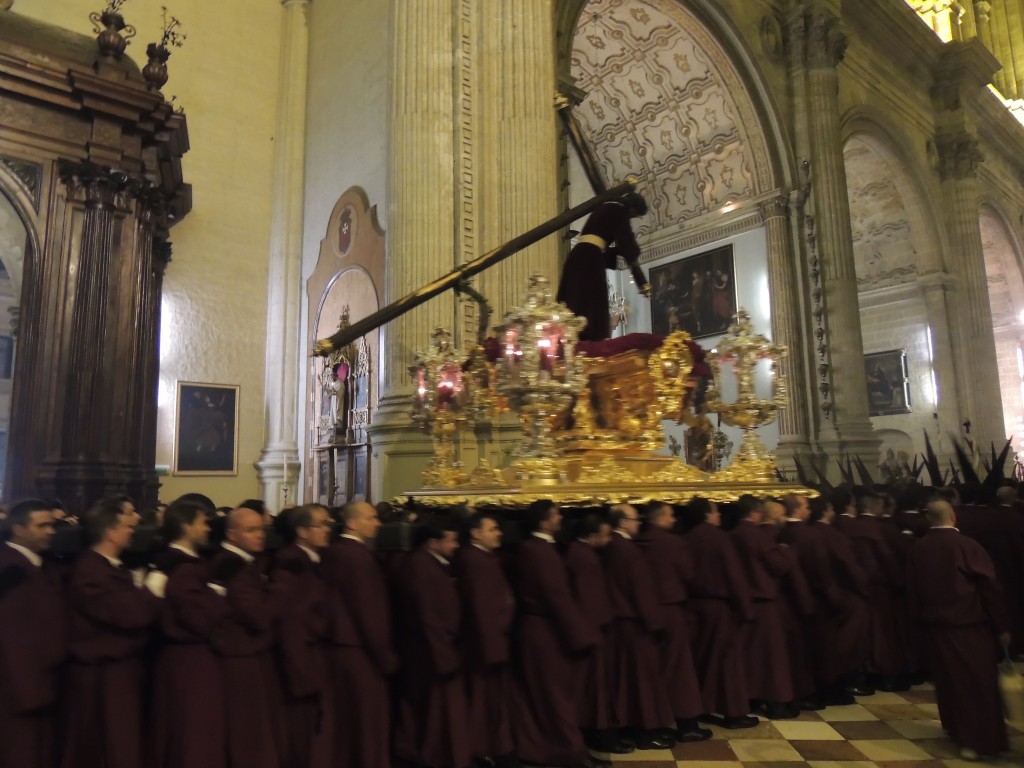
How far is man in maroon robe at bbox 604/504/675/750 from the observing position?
174 inches

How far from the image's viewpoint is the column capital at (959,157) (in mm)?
20219

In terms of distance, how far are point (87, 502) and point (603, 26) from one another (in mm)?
11835

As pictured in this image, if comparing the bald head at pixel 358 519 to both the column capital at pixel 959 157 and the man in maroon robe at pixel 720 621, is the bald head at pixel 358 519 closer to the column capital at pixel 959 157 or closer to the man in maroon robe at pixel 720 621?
the man in maroon robe at pixel 720 621

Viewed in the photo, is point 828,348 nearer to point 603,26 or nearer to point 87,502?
point 603,26

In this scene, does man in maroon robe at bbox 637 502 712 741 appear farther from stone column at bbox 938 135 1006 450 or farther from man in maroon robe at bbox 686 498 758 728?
stone column at bbox 938 135 1006 450

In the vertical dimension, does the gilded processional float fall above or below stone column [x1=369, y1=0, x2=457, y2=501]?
below

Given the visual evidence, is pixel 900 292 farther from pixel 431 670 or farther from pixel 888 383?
pixel 431 670

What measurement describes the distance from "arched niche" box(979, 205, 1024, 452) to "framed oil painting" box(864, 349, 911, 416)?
7183mm

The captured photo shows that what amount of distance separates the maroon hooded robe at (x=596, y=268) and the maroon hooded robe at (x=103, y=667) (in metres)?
4.65

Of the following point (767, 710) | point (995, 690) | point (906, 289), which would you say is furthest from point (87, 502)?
point (906, 289)

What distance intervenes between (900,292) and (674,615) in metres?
18.8

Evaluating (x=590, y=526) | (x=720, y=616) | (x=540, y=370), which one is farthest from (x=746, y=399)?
(x=590, y=526)

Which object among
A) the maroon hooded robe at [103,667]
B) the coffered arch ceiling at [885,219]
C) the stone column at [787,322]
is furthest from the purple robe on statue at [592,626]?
the coffered arch ceiling at [885,219]

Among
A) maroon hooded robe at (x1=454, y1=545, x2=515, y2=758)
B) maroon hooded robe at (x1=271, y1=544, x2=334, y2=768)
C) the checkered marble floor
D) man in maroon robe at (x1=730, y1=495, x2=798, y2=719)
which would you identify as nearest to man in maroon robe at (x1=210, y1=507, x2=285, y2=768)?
maroon hooded robe at (x1=271, y1=544, x2=334, y2=768)
